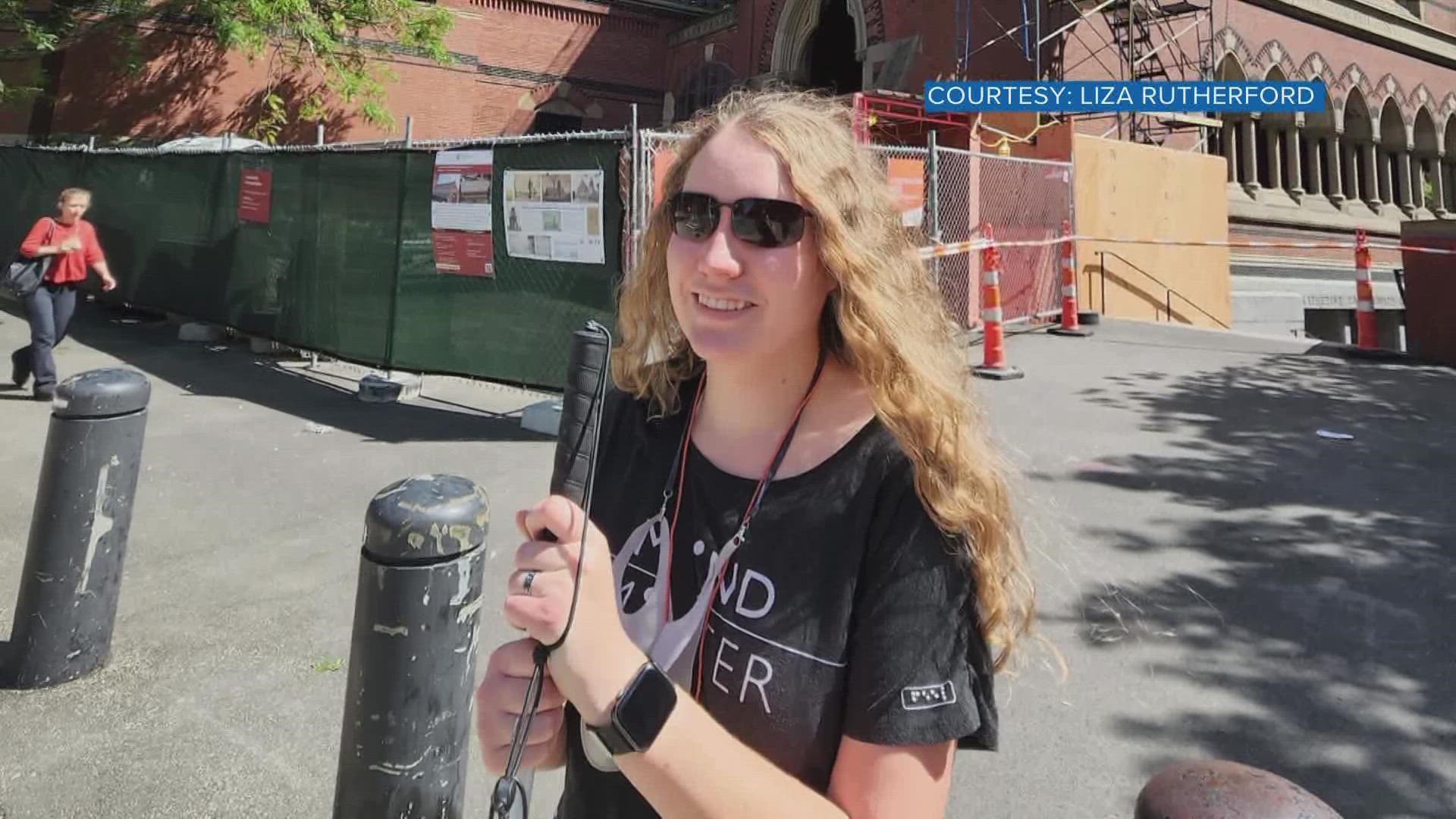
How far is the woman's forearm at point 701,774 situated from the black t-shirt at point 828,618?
0.14m

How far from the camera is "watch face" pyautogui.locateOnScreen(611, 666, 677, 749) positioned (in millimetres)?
1040

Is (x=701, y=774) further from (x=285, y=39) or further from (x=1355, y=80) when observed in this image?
(x=1355, y=80)

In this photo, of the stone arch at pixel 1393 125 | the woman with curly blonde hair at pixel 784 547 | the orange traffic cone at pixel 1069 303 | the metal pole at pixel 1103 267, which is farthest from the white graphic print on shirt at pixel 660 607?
the stone arch at pixel 1393 125

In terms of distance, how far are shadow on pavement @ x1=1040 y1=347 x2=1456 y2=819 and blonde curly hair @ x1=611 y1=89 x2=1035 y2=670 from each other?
223cm

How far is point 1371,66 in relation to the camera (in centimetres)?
2320

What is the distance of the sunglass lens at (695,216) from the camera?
1.41 metres

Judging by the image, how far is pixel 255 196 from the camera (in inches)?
408

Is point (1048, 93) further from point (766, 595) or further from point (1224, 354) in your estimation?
point (766, 595)

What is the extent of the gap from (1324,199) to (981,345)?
1759 cm

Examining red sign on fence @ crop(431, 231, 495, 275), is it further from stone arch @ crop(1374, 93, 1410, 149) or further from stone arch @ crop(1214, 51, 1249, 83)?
stone arch @ crop(1374, 93, 1410, 149)

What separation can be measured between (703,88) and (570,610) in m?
25.5

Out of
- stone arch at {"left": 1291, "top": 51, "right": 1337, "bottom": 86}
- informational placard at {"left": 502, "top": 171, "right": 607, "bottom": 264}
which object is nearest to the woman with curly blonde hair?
informational placard at {"left": 502, "top": 171, "right": 607, "bottom": 264}

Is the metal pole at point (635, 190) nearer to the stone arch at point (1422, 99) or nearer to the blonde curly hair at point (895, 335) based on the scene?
the blonde curly hair at point (895, 335)

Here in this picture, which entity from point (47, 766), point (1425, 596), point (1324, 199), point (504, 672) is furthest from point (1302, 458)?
point (1324, 199)
